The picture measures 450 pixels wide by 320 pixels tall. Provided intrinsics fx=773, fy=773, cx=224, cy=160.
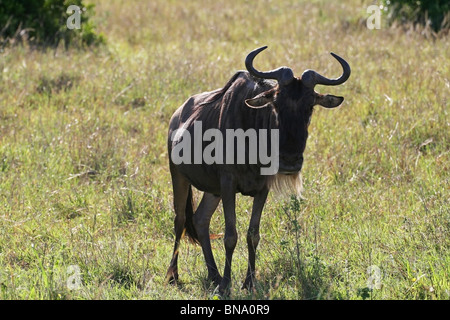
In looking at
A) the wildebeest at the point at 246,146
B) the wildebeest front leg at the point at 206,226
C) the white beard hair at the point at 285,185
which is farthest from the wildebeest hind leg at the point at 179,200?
the white beard hair at the point at 285,185

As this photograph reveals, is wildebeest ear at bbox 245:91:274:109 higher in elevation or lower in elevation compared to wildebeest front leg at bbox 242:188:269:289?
higher

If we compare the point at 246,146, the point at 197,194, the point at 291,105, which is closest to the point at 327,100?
the point at 291,105

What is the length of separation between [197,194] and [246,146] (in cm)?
179

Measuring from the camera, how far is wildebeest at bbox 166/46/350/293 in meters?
5.10

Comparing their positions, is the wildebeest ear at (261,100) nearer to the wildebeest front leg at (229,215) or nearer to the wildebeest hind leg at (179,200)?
the wildebeest front leg at (229,215)

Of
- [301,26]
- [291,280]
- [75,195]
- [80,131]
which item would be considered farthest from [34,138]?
[301,26]

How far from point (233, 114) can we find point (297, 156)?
80cm

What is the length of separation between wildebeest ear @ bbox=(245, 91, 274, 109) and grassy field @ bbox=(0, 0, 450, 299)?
74cm

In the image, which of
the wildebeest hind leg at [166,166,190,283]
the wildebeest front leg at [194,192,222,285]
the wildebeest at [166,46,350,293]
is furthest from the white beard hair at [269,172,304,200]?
the wildebeest hind leg at [166,166,190,283]

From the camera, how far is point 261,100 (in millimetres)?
5262

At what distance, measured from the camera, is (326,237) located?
619 cm

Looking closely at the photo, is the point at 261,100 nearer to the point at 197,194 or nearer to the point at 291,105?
the point at 291,105

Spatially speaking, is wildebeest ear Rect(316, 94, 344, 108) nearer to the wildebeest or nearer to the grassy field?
the wildebeest

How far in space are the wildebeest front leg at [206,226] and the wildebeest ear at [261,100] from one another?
1.12 meters
